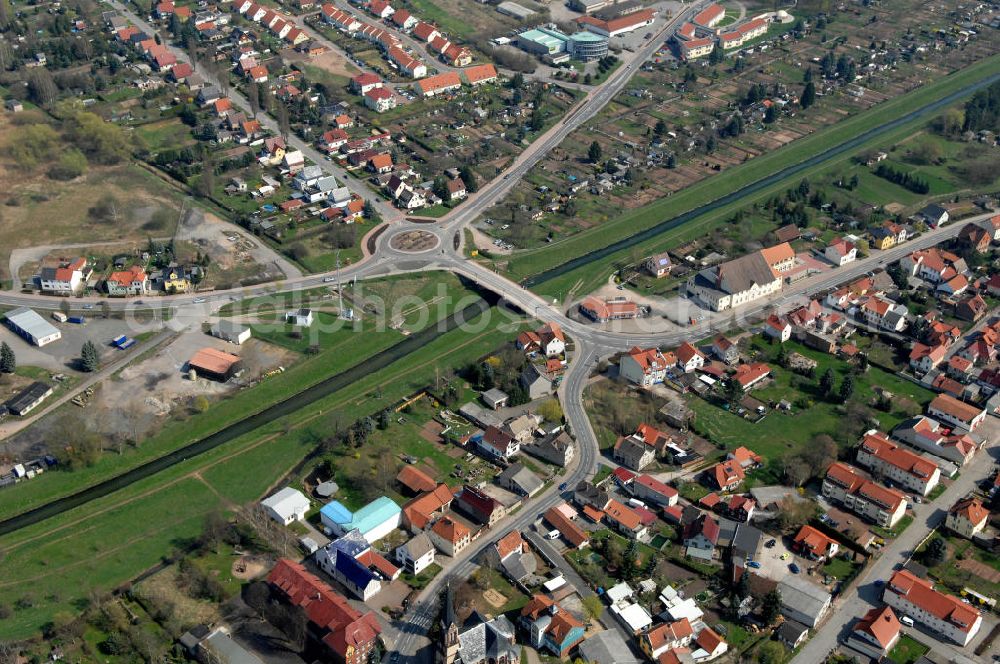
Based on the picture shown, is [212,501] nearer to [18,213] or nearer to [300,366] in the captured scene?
[300,366]

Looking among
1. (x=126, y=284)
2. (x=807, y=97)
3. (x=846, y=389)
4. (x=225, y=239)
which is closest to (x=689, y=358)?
(x=846, y=389)

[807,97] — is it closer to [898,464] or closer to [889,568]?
[898,464]

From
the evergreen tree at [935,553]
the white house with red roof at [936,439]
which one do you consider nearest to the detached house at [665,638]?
the evergreen tree at [935,553]

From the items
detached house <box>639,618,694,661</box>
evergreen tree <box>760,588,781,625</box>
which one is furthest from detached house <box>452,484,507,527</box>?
evergreen tree <box>760,588,781,625</box>

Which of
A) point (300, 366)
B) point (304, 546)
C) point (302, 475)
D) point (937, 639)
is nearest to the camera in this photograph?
point (937, 639)

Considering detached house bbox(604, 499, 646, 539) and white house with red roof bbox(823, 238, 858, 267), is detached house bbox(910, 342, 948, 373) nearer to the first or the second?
white house with red roof bbox(823, 238, 858, 267)

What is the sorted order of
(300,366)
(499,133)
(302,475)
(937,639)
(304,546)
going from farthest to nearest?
(499,133)
(300,366)
(302,475)
(304,546)
(937,639)

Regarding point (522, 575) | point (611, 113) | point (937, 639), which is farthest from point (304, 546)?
point (611, 113)
